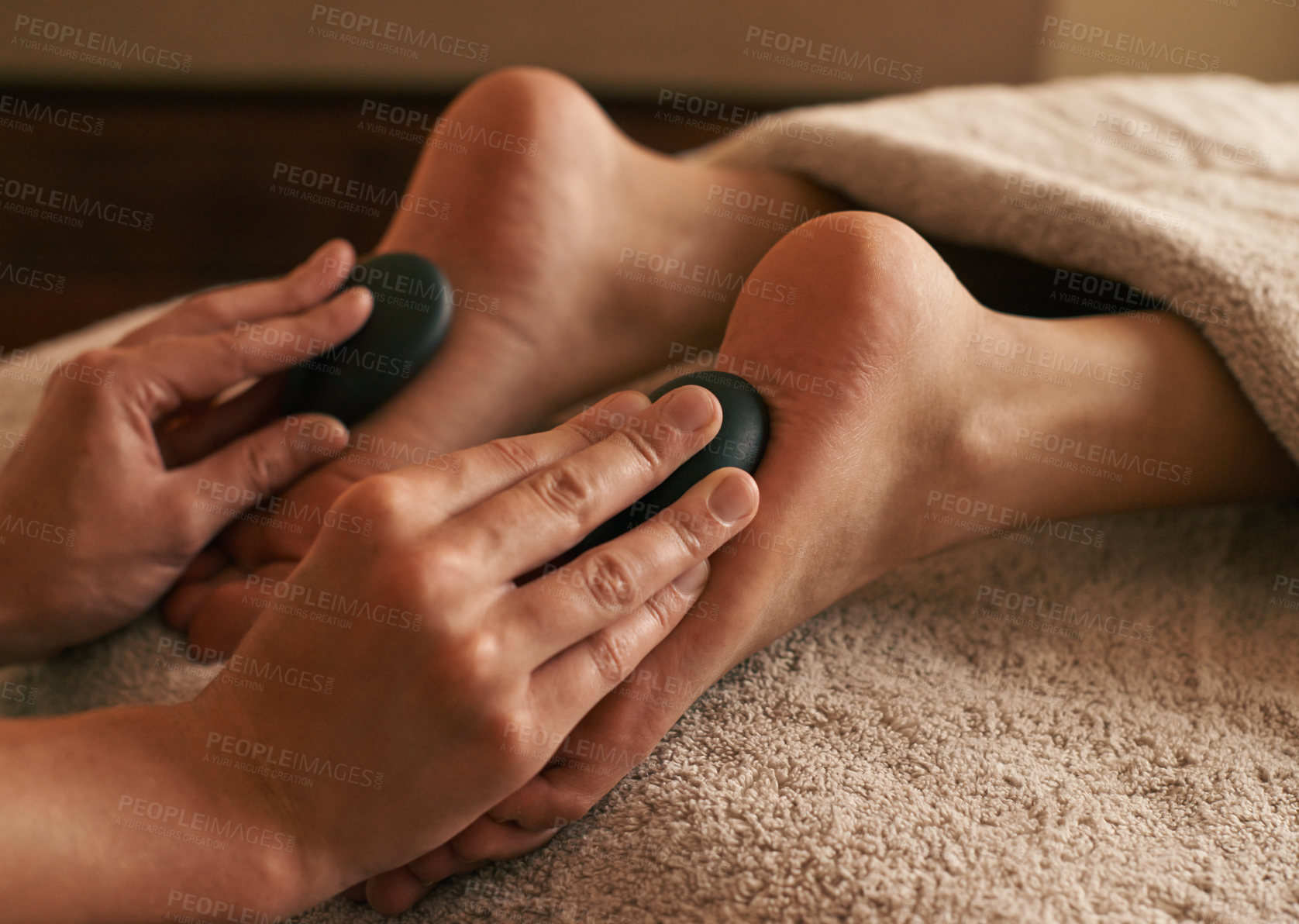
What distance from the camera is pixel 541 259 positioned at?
0.80 metres

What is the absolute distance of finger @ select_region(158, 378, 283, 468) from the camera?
0.76 metres

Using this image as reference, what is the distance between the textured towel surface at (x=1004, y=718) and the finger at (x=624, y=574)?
0.11m

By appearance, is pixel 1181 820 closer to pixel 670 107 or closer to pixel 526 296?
pixel 526 296

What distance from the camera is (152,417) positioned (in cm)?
72

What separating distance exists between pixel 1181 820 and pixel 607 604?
1.13ft

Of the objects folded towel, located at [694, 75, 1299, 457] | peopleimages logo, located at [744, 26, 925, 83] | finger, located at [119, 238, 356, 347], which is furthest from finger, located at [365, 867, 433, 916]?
peopleimages logo, located at [744, 26, 925, 83]

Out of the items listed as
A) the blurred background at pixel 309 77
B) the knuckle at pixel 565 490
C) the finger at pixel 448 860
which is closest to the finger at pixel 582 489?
the knuckle at pixel 565 490

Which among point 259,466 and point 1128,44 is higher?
point 1128,44

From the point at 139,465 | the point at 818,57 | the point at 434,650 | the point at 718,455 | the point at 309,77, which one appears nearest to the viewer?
the point at 434,650

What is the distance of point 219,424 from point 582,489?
41 cm

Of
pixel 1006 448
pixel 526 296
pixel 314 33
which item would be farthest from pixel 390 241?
pixel 314 33

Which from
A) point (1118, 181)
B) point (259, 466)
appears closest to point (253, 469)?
point (259, 466)

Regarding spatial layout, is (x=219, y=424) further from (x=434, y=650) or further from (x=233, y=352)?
(x=434, y=650)

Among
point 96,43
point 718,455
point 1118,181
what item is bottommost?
point 96,43
